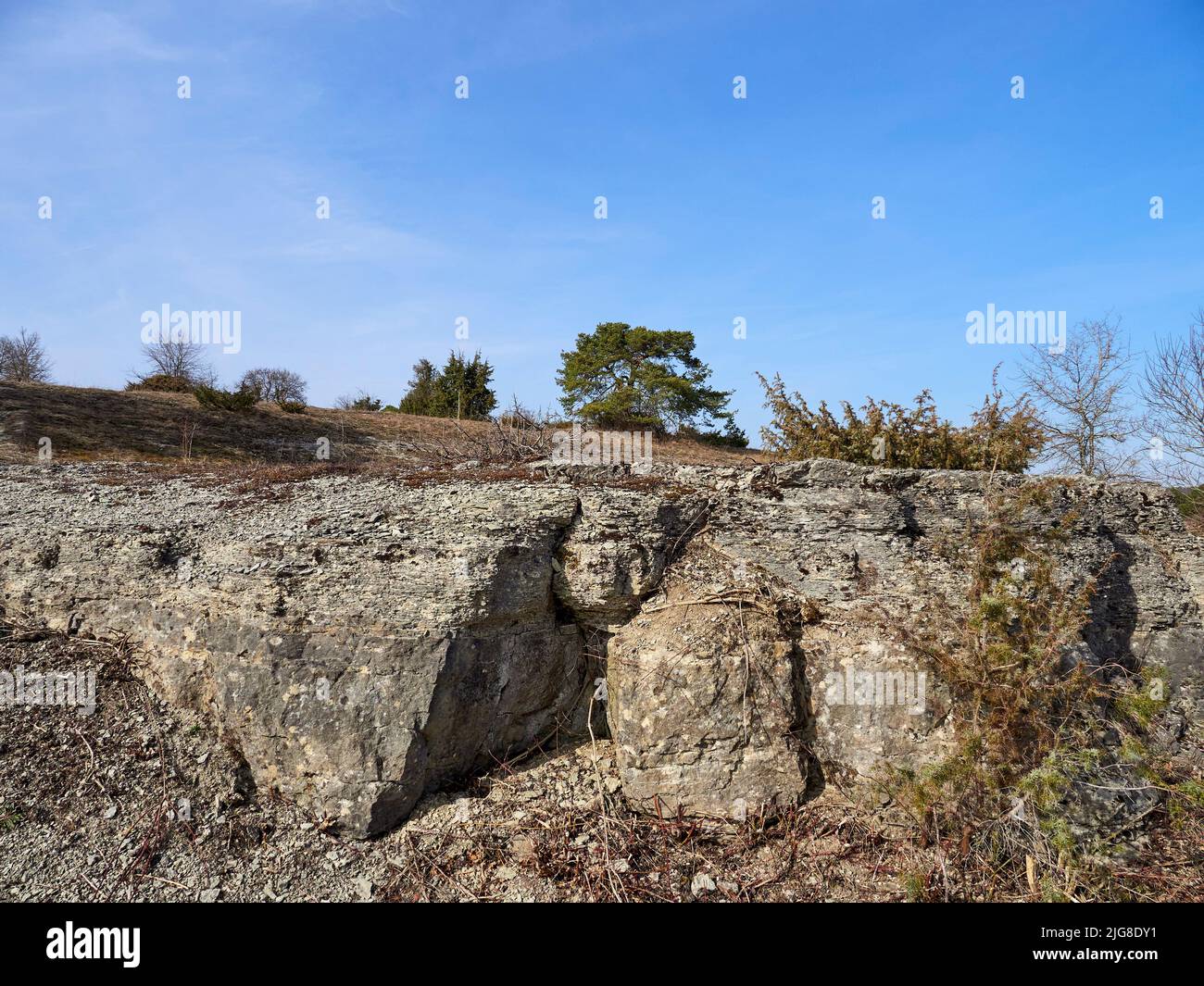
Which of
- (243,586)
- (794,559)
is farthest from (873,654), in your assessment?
(243,586)

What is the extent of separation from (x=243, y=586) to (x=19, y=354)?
3588cm

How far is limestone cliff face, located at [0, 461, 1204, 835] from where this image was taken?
442cm

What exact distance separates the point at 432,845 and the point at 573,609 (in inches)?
65.9

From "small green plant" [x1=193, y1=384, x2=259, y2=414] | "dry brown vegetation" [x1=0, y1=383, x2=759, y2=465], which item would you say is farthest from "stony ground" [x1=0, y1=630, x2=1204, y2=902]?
"small green plant" [x1=193, y1=384, x2=259, y2=414]

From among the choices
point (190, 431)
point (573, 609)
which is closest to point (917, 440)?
point (573, 609)

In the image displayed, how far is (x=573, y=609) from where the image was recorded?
5051 mm

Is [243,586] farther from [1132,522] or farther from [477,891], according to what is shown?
[1132,522]

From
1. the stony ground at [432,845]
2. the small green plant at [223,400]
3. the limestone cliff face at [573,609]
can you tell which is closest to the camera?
the stony ground at [432,845]

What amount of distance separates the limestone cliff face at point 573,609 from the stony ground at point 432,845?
0.20 metres

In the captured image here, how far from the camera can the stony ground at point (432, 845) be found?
13.1 ft

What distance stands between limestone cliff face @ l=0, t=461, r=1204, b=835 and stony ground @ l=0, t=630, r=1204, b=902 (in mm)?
196

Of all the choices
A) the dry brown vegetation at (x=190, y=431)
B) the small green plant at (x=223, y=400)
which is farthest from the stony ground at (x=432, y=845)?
the small green plant at (x=223, y=400)

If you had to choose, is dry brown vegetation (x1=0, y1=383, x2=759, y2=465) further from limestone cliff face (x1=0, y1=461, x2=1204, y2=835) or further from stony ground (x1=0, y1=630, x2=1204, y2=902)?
stony ground (x1=0, y1=630, x2=1204, y2=902)

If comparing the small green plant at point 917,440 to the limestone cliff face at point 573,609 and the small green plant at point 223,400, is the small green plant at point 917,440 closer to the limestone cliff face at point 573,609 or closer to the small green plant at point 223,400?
the limestone cliff face at point 573,609
